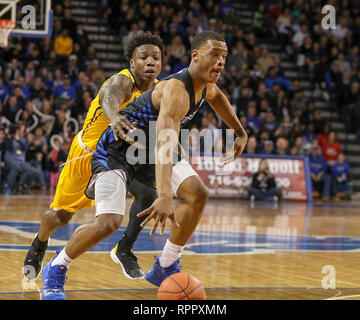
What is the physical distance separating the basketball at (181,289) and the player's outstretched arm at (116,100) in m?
1.06

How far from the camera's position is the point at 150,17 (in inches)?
778

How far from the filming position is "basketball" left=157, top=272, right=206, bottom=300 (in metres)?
4.61

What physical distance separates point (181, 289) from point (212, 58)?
1.68 meters

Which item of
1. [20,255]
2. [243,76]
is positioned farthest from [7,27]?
[243,76]

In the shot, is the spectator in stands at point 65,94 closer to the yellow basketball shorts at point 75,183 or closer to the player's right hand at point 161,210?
the yellow basketball shorts at point 75,183

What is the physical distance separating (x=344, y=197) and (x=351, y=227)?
23.1 feet

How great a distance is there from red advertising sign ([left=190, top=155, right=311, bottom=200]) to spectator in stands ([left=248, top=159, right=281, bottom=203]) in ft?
0.75

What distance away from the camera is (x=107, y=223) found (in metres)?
4.90

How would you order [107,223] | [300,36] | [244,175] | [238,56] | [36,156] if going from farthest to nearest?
1. [300,36]
2. [238,56]
3. [244,175]
4. [36,156]
5. [107,223]

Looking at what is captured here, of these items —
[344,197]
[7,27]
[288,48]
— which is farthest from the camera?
[288,48]

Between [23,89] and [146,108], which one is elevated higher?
[23,89]

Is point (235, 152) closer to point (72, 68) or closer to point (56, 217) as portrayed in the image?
point (56, 217)

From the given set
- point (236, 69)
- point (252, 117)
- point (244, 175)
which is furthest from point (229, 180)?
point (236, 69)

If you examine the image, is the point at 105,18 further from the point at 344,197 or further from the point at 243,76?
the point at 344,197
